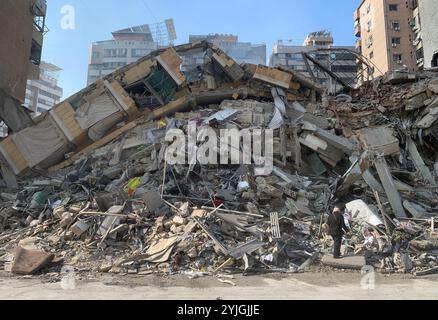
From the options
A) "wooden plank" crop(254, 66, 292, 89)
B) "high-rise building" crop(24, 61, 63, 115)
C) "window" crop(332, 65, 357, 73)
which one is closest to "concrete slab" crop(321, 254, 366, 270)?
"wooden plank" crop(254, 66, 292, 89)

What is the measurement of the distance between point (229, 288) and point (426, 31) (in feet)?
103

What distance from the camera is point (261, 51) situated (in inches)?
3861

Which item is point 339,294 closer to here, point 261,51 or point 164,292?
point 164,292

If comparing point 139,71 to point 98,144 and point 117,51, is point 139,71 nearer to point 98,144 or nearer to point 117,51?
point 98,144

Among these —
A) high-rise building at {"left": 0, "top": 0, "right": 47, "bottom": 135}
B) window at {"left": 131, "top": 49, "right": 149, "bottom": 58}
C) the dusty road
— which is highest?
window at {"left": 131, "top": 49, "right": 149, "bottom": 58}

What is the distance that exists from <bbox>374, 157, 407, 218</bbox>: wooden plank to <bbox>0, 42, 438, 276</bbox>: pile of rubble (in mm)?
43

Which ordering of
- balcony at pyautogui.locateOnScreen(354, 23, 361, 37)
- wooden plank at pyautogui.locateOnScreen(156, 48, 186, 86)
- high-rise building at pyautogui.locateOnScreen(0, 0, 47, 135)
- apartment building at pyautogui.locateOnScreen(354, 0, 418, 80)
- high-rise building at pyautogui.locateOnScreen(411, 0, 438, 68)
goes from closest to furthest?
wooden plank at pyautogui.locateOnScreen(156, 48, 186, 86)
high-rise building at pyautogui.locateOnScreen(0, 0, 47, 135)
high-rise building at pyautogui.locateOnScreen(411, 0, 438, 68)
apartment building at pyautogui.locateOnScreen(354, 0, 418, 80)
balcony at pyautogui.locateOnScreen(354, 23, 361, 37)

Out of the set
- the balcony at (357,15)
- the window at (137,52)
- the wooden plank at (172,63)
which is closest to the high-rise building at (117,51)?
the window at (137,52)

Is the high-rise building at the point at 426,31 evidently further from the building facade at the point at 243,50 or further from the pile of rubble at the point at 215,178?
the building facade at the point at 243,50

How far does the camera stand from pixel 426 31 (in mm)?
30531

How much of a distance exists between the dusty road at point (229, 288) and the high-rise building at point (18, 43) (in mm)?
16403

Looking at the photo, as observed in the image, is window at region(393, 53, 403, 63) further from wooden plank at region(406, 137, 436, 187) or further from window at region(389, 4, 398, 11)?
wooden plank at region(406, 137, 436, 187)

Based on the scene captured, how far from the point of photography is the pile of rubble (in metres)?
8.54

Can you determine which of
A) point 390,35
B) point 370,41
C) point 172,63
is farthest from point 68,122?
point 370,41
